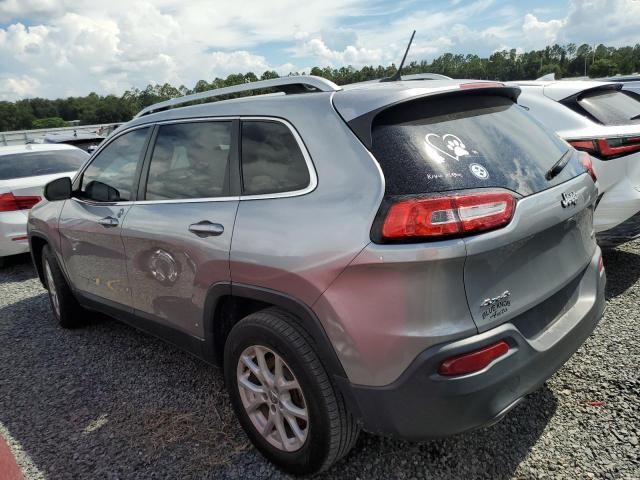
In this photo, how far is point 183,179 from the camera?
295 centimetres

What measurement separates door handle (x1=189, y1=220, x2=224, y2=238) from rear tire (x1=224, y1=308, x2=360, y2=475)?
1.51ft

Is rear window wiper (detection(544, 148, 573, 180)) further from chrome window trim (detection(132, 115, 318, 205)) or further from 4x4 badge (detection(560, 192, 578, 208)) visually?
chrome window trim (detection(132, 115, 318, 205))

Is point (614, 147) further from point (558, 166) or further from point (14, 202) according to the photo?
point (14, 202)

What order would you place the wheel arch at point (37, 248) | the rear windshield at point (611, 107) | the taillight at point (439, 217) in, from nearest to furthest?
the taillight at point (439, 217)
the rear windshield at point (611, 107)
the wheel arch at point (37, 248)

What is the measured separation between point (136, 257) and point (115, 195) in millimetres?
573

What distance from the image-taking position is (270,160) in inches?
96.3

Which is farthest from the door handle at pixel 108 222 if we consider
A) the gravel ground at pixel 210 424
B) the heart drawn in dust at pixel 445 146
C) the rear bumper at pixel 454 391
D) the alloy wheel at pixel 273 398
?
the heart drawn in dust at pixel 445 146

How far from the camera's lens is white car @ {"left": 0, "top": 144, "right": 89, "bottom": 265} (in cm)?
639

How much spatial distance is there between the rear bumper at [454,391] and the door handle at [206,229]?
1.00 metres

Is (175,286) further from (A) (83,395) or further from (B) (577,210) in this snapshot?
(B) (577,210)

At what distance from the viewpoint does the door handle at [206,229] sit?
255 centimetres

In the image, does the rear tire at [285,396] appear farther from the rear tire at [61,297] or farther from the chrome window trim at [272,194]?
the rear tire at [61,297]

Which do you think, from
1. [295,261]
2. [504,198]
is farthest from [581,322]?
[295,261]

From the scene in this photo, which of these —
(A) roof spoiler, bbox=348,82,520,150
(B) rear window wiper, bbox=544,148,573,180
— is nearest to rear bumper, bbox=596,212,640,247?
(B) rear window wiper, bbox=544,148,573,180
